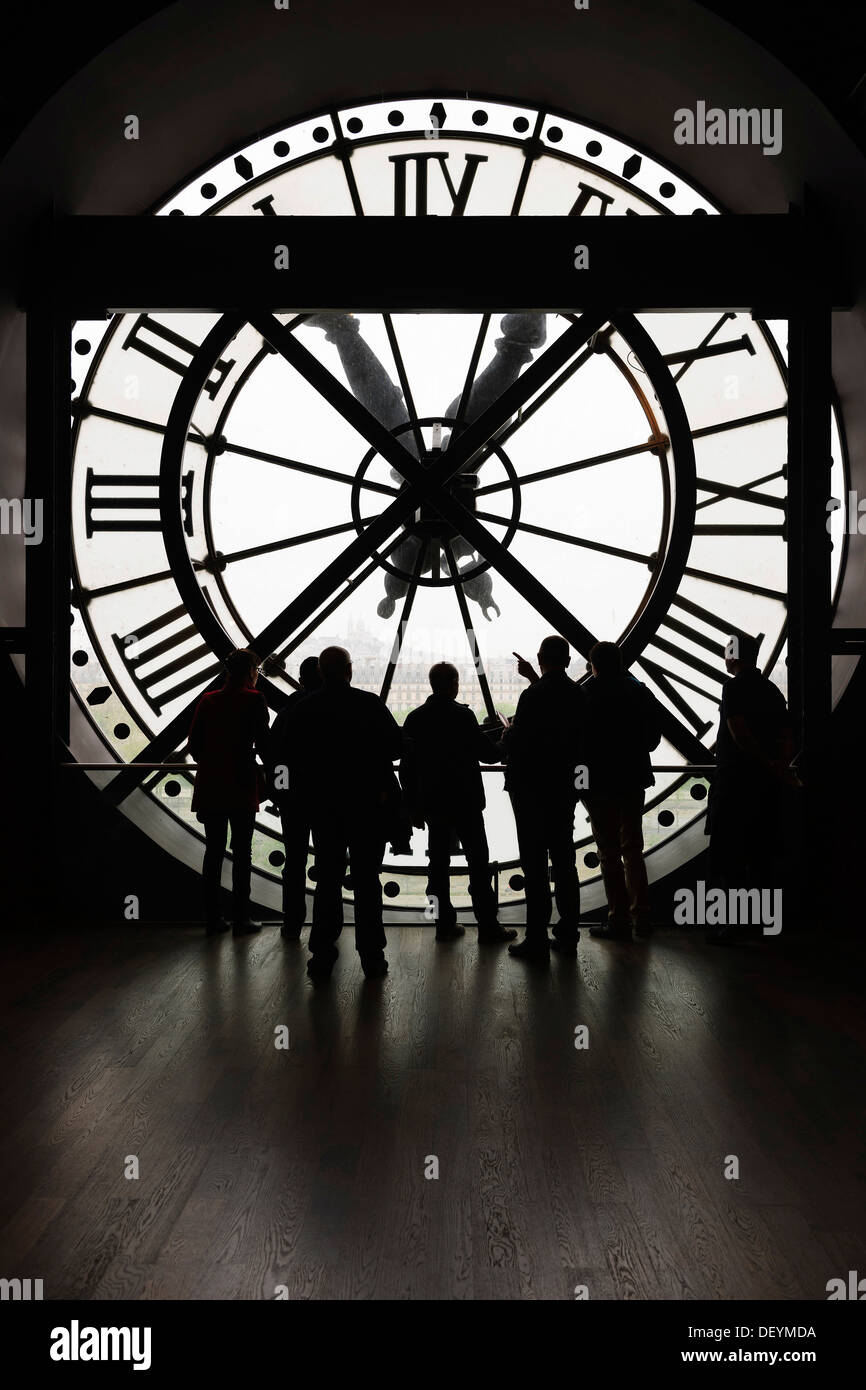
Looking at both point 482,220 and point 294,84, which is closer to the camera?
point 482,220

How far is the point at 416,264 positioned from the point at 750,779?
7.23 feet

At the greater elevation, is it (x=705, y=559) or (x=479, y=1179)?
(x=705, y=559)

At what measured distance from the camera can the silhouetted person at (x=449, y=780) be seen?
3.85 meters

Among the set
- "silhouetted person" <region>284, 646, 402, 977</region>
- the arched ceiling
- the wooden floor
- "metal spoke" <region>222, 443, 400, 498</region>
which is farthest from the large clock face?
the wooden floor

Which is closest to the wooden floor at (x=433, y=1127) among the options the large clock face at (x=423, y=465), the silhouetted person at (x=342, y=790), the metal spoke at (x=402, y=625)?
the silhouetted person at (x=342, y=790)

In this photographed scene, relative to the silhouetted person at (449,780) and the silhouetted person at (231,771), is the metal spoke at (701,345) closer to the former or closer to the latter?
the silhouetted person at (449,780)

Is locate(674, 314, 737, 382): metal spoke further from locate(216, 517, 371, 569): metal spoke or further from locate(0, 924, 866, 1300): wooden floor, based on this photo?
locate(0, 924, 866, 1300): wooden floor

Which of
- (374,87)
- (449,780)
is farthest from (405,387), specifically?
(449,780)

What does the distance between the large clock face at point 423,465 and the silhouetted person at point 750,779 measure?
0.51m

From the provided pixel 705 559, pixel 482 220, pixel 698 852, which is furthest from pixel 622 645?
pixel 482 220

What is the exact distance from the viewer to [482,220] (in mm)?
4098

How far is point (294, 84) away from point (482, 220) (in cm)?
111

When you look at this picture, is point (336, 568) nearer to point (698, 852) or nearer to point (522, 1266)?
point (698, 852)

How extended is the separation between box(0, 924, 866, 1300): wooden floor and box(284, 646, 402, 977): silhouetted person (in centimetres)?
15
